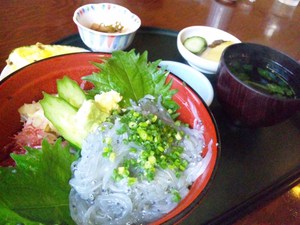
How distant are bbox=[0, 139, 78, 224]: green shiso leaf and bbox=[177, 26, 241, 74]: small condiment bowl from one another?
64 centimetres

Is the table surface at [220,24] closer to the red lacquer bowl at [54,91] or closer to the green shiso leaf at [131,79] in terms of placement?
the red lacquer bowl at [54,91]

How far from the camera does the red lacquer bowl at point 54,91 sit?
673 millimetres

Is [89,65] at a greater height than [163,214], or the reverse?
[89,65]

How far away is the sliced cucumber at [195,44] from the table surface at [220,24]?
0.26m

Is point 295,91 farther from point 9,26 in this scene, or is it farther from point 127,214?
point 9,26

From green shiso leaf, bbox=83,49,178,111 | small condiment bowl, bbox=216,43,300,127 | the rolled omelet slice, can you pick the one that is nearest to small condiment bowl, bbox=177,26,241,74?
small condiment bowl, bbox=216,43,300,127

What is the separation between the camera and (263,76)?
1025 millimetres

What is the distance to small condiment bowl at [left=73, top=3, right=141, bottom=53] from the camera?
42.0 inches

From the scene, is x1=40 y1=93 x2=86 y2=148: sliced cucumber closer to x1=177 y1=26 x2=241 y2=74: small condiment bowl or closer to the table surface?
the table surface

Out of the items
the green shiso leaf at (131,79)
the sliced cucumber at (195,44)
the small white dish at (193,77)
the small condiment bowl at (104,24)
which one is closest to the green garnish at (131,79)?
the green shiso leaf at (131,79)

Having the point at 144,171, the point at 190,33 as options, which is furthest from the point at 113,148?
the point at 190,33

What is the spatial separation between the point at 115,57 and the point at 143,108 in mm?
198

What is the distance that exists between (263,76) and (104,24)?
670 mm

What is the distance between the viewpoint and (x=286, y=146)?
40.0 inches
